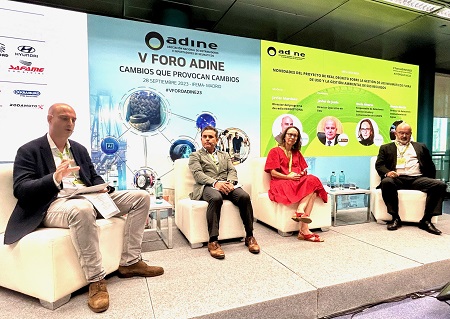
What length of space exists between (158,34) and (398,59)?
17.2 feet

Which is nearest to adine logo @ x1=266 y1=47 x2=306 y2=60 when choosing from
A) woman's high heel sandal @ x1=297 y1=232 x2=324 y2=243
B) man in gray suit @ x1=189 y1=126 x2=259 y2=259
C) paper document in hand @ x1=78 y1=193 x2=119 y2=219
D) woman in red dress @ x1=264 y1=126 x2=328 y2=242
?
woman in red dress @ x1=264 y1=126 x2=328 y2=242

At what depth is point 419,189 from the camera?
10.4 ft

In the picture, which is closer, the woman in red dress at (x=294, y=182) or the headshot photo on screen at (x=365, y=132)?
the woman in red dress at (x=294, y=182)

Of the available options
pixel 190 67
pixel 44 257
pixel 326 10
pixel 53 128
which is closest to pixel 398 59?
pixel 326 10

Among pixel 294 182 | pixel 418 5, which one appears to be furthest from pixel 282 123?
pixel 418 5

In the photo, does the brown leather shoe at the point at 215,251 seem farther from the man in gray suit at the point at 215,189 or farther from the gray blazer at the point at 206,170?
the gray blazer at the point at 206,170

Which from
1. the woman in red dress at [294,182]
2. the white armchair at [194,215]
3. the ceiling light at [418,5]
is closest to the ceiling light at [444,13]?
the ceiling light at [418,5]

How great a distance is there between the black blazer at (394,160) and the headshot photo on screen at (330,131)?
1.00 m

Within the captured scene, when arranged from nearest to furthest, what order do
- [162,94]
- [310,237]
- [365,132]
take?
[310,237] < [162,94] < [365,132]

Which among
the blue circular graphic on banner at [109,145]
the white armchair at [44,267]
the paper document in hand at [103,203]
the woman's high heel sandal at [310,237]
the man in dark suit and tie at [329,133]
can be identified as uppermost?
the man in dark suit and tie at [329,133]

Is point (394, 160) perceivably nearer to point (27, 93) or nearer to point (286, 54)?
point (286, 54)

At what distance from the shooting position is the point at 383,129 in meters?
4.70

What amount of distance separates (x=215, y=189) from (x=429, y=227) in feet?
7.87

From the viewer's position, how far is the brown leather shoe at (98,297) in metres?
1.56
